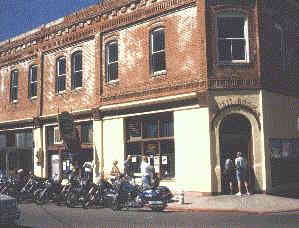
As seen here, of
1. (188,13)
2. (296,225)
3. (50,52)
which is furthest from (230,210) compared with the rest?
(50,52)

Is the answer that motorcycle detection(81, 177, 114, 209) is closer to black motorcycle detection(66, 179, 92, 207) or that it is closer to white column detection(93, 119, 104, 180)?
black motorcycle detection(66, 179, 92, 207)

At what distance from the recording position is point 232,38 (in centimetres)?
1858

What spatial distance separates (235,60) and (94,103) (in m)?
8.15

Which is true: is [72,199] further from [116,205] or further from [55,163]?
[55,163]

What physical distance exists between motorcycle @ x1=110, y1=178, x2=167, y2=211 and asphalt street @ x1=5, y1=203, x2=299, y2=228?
0.96ft

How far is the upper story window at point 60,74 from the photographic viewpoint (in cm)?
2519

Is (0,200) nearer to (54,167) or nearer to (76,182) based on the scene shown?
(76,182)

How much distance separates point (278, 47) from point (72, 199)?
38.9ft

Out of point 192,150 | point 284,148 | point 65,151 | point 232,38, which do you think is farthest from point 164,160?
point 65,151

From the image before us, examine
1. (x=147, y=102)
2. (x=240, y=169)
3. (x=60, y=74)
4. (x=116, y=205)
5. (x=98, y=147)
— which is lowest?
(x=116, y=205)

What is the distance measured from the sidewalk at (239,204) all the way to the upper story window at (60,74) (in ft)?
37.7

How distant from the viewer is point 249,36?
726 inches

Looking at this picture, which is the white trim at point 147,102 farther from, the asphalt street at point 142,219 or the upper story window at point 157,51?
the asphalt street at point 142,219

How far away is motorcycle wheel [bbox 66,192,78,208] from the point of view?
15648 millimetres
